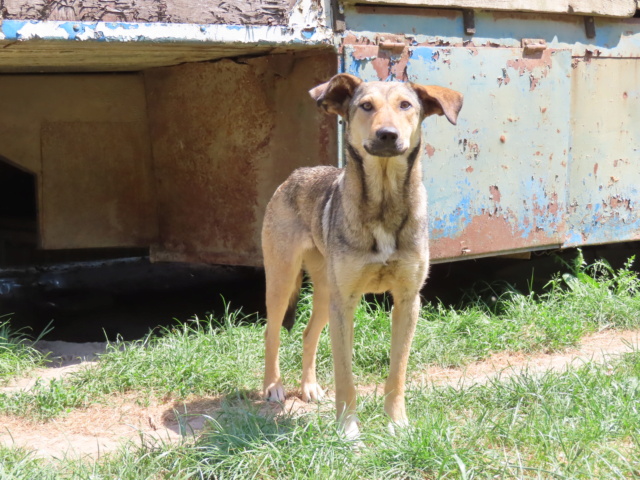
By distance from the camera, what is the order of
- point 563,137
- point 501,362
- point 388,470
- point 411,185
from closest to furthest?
point 388,470 < point 411,185 < point 501,362 < point 563,137

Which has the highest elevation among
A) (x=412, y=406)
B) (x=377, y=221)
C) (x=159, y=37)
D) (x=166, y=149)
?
(x=159, y=37)

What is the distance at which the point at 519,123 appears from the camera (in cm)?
630

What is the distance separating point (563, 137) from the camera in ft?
21.5

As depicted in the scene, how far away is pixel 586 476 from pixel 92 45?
3.59 metres

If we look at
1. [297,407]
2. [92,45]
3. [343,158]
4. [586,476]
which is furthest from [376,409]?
[92,45]

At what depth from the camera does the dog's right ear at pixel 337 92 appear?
4.09 meters

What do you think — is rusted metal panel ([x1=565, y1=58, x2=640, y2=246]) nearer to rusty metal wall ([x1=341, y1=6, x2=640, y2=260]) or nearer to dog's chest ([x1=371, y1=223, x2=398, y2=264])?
rusty metal wall ([x1=341, y1=6, x2=640, y2=260])

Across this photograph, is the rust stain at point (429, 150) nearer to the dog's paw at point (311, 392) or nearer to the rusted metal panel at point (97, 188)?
the dog's paw at point (311, 392)

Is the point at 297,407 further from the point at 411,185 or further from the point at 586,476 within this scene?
the point at 586,476

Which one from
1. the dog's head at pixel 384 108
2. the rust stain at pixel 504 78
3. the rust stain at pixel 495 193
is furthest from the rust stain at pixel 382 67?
the dog's head at pixel 384 108

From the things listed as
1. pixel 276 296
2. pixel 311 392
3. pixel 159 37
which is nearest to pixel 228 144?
pixel 159 37

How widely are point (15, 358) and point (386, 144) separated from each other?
2.99 m

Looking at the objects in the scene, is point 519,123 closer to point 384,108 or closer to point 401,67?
point 401,67

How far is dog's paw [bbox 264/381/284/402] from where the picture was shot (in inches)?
191
